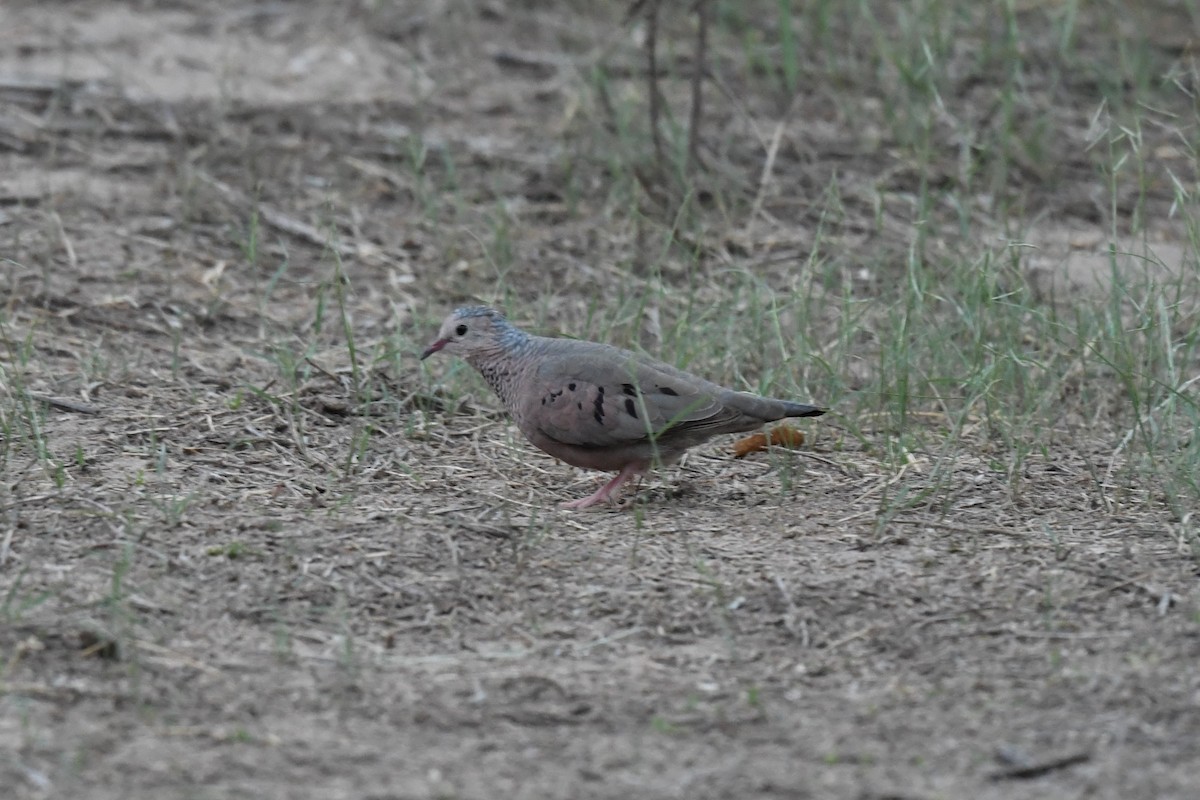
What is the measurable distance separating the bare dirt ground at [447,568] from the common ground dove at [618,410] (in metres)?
0.16

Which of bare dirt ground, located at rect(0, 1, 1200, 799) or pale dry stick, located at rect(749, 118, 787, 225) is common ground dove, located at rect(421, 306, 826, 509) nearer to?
bare dirt ground, located at rect(0, 1, 1200, 799)

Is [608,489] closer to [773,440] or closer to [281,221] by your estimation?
[773,440]

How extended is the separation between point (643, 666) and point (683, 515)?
0.94m

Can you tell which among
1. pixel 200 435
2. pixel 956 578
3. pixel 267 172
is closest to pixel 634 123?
pixel 267 172

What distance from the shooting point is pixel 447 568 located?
3932 mm

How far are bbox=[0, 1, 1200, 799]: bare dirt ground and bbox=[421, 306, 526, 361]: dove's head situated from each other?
300 mm

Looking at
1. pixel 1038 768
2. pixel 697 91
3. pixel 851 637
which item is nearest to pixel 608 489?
pixel 851 637

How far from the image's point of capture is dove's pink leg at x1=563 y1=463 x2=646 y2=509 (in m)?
4.48

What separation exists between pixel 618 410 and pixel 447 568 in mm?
726

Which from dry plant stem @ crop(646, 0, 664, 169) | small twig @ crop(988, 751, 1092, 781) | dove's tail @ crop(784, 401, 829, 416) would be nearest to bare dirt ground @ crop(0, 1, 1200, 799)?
small twig @ crop(988, 751, 1092, 781)

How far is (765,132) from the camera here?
755 cm

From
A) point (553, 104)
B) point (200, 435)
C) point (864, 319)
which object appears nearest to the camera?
point (200, 435)

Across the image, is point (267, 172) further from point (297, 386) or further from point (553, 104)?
point (297, 386)

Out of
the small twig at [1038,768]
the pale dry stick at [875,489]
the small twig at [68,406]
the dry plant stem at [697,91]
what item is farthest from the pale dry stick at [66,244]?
the small twig at [1038,768]
